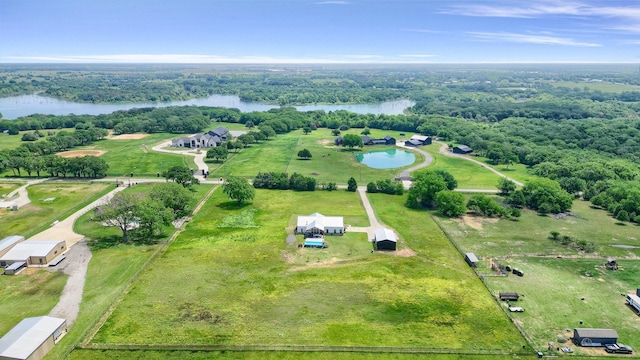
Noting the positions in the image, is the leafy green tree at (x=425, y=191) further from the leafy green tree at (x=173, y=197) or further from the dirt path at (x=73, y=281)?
the dirt path at (x=73, y=281)

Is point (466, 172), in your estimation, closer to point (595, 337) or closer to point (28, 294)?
point (595, 337)

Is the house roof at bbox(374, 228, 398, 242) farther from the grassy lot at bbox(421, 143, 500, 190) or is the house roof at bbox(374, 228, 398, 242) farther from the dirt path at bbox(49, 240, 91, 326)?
the dirt path at bbox(49, 240, 91, 326)

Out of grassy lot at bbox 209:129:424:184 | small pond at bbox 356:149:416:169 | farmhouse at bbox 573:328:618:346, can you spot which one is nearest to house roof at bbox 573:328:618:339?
farmhouse at bbox 573:328:618:346

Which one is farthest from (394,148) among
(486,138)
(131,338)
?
(131,338)

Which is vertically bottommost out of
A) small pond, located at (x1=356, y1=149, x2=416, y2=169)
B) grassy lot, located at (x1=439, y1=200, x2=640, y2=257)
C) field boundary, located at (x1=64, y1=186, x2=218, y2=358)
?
grassy lot, located at (x1=439, y1=200, x2=640, y2=257)

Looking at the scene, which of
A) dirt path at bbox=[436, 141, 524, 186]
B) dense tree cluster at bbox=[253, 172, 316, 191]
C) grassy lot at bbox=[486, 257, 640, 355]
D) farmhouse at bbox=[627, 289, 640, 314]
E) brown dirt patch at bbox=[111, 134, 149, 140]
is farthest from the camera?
brown dirt patch at bbox=[111, 134, 149, 140]

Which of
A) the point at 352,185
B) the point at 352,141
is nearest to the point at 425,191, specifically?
the point at 352,185

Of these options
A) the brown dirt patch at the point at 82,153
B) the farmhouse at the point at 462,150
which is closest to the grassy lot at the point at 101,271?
the brown dirt patch at the point at 82,153

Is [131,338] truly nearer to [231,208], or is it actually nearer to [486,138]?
[231,208]
